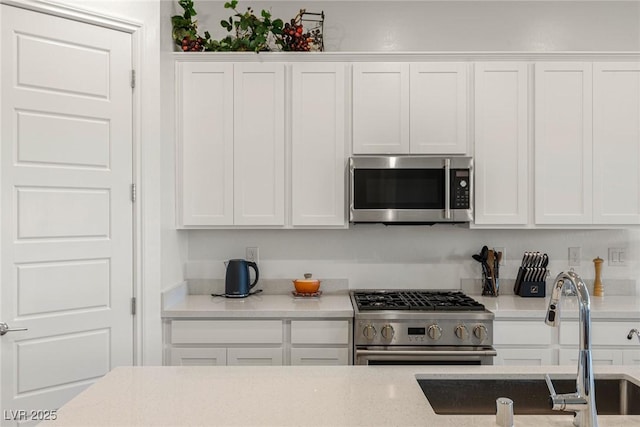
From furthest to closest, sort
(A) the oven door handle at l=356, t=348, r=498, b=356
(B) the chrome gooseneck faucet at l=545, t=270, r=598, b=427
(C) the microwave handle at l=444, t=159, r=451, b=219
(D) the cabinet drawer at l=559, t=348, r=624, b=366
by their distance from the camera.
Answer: (C) the microwave handle at l=444, t=159, r=451, b=219, (D) the cabinet drawer at l=559, t=348, r=624, b=366, (A) the oven door handle at l=356, t=348, r=498, b=356, (B) the chrome gooseneck faucet at l=545, t=270, r=598, b=427

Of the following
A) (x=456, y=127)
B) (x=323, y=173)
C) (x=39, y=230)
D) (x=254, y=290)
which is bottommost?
(x=254, y=290)

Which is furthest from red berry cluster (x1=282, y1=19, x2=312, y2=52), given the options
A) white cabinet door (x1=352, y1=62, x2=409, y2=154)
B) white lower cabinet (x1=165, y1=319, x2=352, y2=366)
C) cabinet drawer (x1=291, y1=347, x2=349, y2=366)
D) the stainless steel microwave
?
cabinet drawer (x1=291, y1=347, x2=349, y2=366)

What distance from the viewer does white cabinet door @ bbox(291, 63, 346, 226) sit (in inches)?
115

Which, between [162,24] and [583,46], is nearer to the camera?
[162,24]

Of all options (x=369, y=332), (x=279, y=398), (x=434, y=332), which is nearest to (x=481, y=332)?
(x=434, y=332)

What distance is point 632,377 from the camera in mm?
1491

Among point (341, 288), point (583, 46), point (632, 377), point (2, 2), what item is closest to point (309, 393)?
point (632, 377)

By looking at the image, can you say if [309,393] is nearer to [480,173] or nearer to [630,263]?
[480,173]

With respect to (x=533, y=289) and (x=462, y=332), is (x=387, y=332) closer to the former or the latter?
(x=462, y=332)

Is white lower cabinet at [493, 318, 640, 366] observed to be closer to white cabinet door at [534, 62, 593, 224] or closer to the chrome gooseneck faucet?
white cabinet door at [534, 62, 593, 224]

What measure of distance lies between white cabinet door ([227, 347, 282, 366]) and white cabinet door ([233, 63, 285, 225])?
2.46 ft

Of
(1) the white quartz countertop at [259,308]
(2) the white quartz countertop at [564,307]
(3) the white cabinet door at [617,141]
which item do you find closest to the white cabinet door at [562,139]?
(3) the white cabinet door at [617,141]

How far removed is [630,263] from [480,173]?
130 cm

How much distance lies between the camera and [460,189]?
2852 mm
